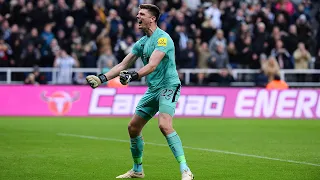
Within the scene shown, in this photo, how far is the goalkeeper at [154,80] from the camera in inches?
465

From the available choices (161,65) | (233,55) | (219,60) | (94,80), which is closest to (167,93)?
(161,65)

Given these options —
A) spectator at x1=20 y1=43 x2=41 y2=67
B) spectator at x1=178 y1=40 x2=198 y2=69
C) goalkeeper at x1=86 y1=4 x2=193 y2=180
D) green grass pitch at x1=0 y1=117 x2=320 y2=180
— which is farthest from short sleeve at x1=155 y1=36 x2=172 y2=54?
spectator at x1=178 y1=40 x2=198 y2=69

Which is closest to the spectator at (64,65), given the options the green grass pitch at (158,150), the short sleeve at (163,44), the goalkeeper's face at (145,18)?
the green grass pitch at (158,150)

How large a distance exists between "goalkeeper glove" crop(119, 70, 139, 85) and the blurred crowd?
1835 centimetres

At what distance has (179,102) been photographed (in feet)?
96.5

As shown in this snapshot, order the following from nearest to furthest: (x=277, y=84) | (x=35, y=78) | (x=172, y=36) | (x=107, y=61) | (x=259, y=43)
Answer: (x=35, y=78)
(x=107, y=61)
(x=277, y=84)
(x=172, y=36)
(x=259, y=43)

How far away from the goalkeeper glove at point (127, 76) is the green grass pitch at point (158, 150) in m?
1.86

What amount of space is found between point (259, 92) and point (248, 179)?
57.2 ft

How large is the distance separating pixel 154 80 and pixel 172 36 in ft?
63.5

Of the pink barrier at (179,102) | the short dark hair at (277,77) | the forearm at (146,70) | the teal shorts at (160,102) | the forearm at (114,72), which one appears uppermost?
the forearm at (146,70)

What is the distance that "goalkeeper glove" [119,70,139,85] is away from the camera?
1138 cm

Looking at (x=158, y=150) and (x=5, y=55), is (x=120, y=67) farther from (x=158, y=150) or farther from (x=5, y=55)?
(x=5, y=55)

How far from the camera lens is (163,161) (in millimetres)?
15242

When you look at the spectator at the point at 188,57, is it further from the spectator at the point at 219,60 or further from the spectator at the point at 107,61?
the spectator at the point at 107,61
